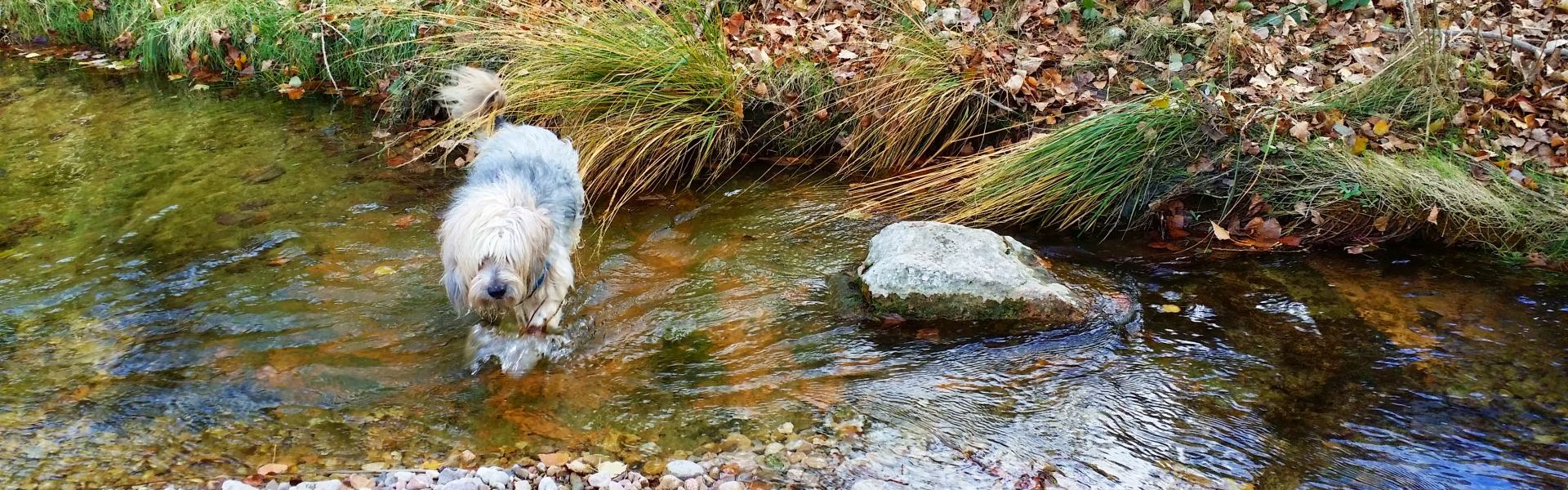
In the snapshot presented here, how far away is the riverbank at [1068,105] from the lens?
5055mm

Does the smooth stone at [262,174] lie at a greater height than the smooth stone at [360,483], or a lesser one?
greater

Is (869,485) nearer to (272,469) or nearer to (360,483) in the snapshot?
(360,483)

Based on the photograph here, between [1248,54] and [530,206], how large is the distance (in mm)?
4547

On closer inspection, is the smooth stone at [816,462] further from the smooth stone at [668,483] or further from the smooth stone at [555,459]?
the smooth stone at [555,459]

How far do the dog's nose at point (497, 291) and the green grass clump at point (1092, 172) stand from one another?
2.67 meters

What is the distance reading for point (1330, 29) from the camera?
6277 millimetres

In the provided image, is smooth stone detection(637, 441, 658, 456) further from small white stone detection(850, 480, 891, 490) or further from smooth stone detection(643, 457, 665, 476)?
small white stone detection(850, 480, 891, 490)

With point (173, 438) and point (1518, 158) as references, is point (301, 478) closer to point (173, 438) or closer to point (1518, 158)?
point (173, 438)

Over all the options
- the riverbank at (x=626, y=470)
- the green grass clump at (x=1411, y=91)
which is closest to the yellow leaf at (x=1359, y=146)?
the green grass clump at (x=1411, y=91)

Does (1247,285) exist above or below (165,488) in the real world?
above

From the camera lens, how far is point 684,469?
341 cm

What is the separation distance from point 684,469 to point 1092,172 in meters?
3.00

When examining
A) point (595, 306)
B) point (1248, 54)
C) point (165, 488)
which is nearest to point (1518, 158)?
point (1248, 54)

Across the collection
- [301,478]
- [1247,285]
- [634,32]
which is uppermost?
[634,32]
